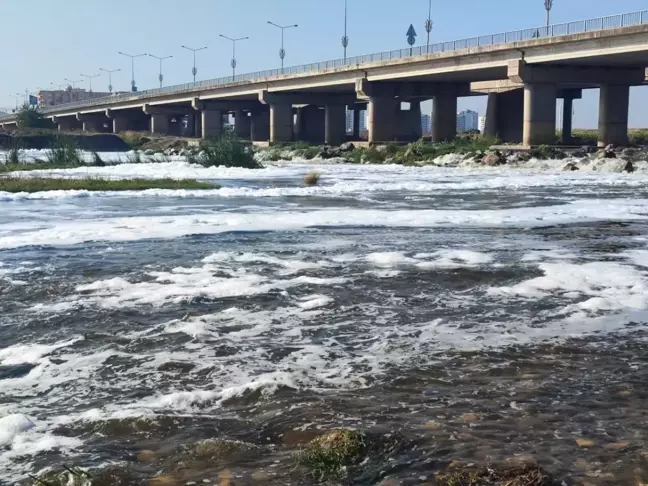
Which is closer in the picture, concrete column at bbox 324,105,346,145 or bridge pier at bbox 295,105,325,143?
concrete column at bbox 324,105,346,145

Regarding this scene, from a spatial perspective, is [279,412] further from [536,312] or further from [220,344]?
[536,312]

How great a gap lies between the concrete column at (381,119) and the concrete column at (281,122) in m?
16.7

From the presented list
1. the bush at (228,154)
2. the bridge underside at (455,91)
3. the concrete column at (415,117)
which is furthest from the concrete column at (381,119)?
the bush at (228,154)

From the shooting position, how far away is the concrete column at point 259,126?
11162 cm

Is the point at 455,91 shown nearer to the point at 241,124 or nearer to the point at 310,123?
the point at 310,123

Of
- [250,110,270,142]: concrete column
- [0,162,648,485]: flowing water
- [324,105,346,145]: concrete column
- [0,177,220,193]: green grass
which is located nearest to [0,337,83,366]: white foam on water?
[0,162,648,485]: flowing water

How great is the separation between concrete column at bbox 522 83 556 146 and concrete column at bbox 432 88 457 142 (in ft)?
53.2

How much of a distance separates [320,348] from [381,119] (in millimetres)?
66986

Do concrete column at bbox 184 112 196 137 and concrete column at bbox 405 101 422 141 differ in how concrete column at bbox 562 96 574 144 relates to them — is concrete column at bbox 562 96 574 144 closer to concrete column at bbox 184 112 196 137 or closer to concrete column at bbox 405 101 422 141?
concrete column at bbox 405 101 422 141

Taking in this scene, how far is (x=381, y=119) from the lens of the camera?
7369 centimetres

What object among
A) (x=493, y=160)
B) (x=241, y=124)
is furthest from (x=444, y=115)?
(x=241, y=124)

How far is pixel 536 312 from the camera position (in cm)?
939

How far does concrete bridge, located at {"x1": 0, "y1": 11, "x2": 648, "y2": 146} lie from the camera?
52819 mm

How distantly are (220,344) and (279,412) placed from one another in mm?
2084
